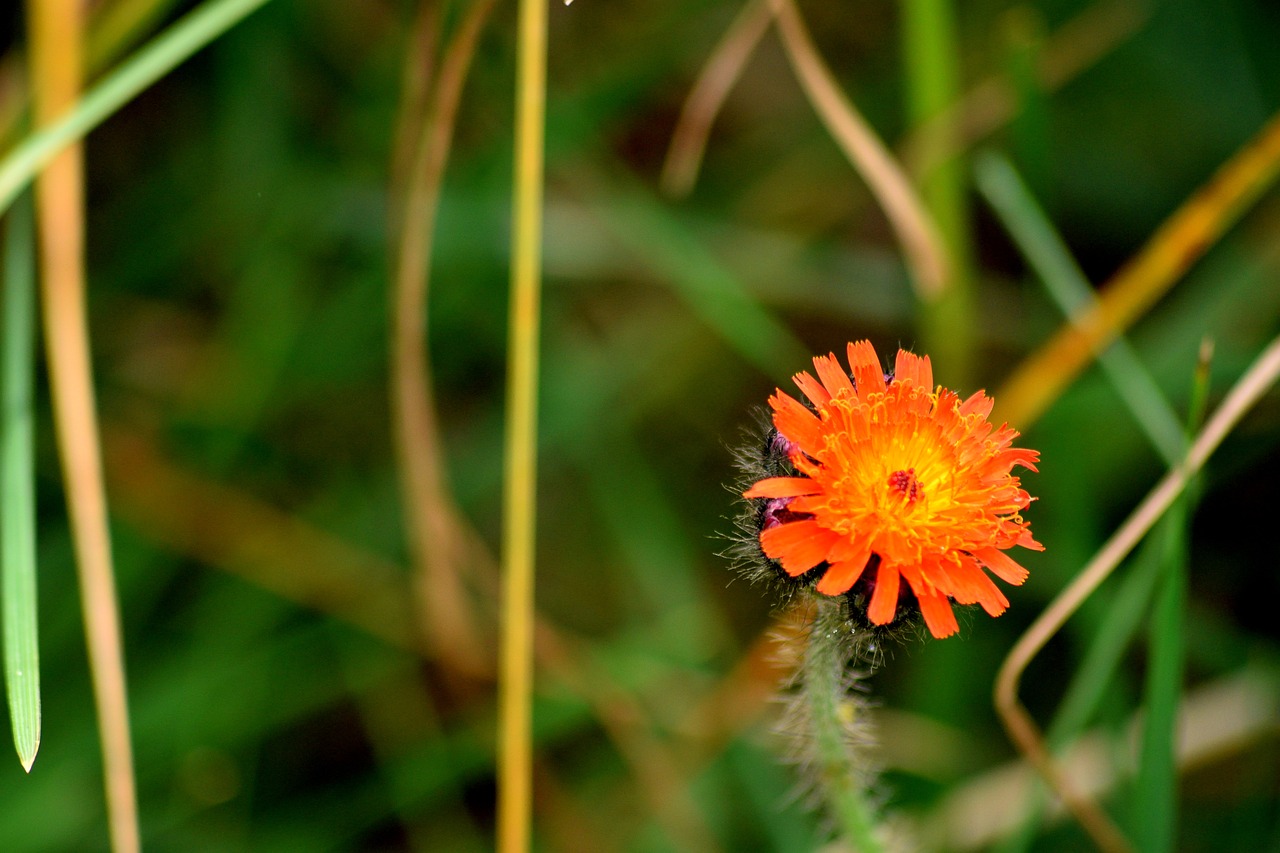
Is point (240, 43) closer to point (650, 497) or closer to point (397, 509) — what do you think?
point (397, 509)

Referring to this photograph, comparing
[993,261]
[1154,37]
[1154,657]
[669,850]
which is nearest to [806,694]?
[1154,657]

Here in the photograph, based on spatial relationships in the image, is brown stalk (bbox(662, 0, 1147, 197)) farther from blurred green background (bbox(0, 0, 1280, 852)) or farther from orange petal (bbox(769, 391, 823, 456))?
orange petal (bbox(769, 391, 823, 456))

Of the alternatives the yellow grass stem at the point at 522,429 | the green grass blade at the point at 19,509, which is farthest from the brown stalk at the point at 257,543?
the yellow grass stem at the point at 522,429

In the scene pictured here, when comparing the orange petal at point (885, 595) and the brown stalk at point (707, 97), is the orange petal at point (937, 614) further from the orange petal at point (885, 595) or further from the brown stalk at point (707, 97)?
the brown stalk at point (707, 97)

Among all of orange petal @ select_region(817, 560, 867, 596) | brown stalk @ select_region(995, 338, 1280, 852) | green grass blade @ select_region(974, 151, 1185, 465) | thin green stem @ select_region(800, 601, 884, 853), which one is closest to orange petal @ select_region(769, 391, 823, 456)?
orange petal @ select_region(817, 560, 867, 596)

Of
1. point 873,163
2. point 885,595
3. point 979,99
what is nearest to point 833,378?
point 885,595

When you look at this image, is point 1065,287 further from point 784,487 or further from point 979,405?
point 784,487
